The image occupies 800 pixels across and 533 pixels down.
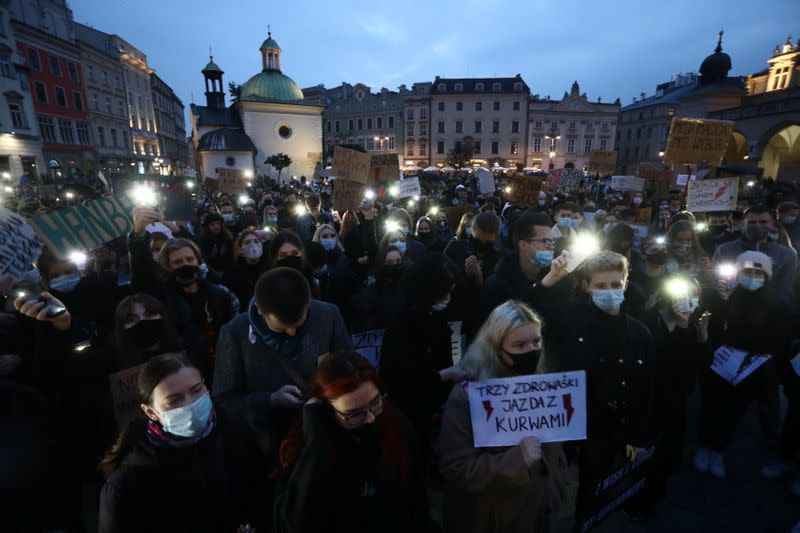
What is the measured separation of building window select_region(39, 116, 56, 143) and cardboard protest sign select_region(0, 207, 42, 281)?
43669mm

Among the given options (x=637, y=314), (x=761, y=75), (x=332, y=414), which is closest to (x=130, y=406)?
(x=332, y=414)

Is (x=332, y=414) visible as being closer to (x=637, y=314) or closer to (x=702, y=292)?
(x=637, y=314)

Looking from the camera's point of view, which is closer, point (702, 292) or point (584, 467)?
point (584, 467)

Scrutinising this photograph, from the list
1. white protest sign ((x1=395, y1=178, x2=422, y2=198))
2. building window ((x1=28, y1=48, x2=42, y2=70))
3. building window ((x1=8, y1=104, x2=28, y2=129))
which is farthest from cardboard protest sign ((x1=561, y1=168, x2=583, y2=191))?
building window ((x1=28, y1=48, x2=42, y2=70))

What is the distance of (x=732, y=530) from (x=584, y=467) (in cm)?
144

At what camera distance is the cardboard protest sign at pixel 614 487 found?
2463 mm

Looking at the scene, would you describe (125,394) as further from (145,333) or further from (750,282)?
(750,282)

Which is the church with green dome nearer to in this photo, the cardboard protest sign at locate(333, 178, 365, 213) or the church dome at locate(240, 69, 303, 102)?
the church dome at locate(240, 69, 303, 102)

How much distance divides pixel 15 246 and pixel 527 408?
3.20 meters

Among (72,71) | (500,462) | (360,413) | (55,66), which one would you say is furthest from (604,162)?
(72,71)

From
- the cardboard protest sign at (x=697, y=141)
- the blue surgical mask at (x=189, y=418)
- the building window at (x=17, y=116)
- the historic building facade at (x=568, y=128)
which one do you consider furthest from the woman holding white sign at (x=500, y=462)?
the historic building facade at (x=568, y=128)

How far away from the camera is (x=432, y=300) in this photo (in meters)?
2.73

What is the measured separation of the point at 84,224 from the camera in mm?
3961

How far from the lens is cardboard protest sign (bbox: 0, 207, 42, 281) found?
247cm
